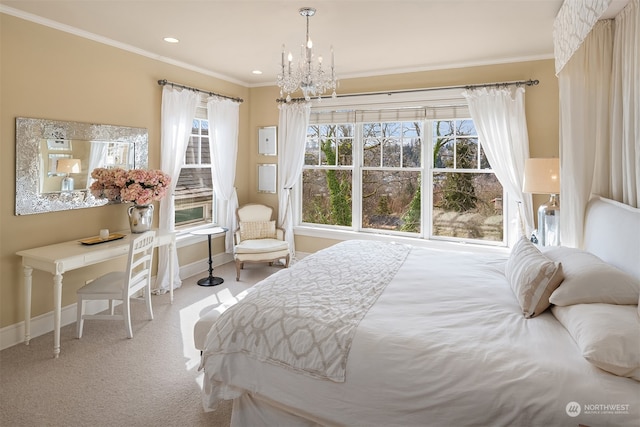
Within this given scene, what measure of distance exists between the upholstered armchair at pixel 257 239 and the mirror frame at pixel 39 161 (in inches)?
68.4

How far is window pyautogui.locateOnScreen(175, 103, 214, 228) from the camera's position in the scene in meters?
4.95

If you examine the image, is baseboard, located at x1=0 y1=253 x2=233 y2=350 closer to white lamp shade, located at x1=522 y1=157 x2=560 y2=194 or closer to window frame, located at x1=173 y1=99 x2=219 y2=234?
window frame, located at x1=173 y1=99 x2=219 y2=234

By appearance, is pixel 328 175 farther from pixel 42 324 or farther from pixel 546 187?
pixel 42 324

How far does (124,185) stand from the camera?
360 centimetres

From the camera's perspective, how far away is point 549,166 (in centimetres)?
334

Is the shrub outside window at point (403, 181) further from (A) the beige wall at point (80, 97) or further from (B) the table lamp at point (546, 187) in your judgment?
(B) the table lamp at point (546, 187)

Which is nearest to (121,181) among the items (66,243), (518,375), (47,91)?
(66,243)

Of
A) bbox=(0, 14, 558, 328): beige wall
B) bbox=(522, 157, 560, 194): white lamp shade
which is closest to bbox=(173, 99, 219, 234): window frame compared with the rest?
bbox=(0, 14, 558, 328): beige wall

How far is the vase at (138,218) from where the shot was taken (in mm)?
3754

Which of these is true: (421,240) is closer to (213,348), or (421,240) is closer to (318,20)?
(318,20)

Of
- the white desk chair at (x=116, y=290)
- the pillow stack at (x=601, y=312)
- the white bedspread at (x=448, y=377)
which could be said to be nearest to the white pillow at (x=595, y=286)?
the pillow stack at (x=601, y=312)

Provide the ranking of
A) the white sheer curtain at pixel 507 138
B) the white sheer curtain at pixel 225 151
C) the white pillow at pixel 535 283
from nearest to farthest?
the white pillow at pixel 535 283 < the white sheer curtain at pixel 507 138 < the white sheer curtain at pixel 225 151

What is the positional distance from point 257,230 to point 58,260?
275 centimetres

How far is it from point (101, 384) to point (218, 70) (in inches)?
154
